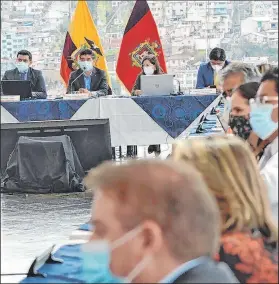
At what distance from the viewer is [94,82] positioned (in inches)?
332

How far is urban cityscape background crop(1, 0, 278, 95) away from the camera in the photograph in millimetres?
11734

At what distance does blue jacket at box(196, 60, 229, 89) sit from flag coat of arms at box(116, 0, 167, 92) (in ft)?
7.22

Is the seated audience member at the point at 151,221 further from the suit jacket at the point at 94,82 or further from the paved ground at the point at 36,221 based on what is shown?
the suit jacket at the point at 94,82

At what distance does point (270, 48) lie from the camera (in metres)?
11.9

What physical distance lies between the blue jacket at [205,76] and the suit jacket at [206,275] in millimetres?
7046

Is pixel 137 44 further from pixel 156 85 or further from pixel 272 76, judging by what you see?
pixel 272 76

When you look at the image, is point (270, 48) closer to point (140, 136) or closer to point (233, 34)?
point (233, 34)

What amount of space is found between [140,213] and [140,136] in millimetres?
6426

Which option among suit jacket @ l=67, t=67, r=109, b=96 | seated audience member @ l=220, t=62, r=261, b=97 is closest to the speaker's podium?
suit jacket @ l=67, t=67, r=109, b=96

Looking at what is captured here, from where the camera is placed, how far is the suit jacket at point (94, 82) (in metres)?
8.42

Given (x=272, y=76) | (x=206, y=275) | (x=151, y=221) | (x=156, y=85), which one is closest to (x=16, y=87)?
(x=156, y=85)

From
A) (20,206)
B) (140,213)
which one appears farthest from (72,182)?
(140,213)

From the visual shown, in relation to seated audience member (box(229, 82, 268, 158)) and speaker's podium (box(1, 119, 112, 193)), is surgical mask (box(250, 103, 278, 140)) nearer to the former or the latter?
seated audience member (box(229, 82, 268, 158))

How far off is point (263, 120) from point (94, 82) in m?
5.57
